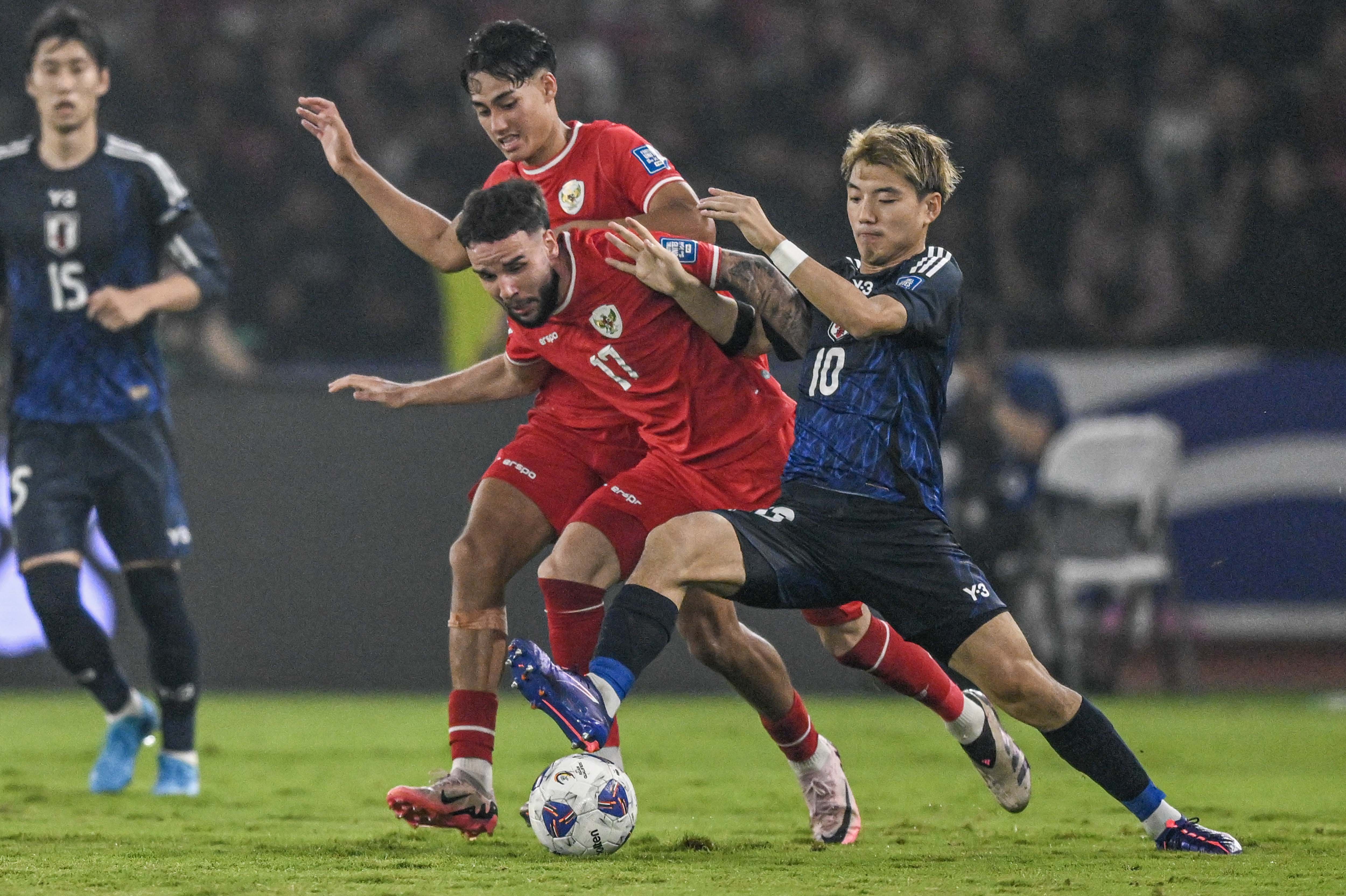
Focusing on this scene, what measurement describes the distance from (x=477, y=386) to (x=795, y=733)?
1374 mm

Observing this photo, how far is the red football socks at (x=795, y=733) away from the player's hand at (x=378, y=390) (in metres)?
1.38

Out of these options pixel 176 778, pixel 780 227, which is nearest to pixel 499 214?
pixel 176 778

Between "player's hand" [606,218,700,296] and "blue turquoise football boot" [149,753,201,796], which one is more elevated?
"player's hand" [606,218,700,296]

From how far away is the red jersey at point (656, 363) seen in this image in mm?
4848

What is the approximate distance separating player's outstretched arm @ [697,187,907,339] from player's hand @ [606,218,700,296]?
0.22m

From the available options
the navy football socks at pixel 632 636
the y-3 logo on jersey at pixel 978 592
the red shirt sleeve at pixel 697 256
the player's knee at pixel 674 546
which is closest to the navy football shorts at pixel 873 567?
the y-3 logo on jersey at pixel 978 592

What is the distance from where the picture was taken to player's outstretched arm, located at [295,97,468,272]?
495cm

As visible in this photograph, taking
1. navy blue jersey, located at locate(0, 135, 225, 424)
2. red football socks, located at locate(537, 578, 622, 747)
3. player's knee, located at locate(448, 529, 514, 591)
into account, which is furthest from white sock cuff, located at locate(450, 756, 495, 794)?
navy blue jersey, located at locate(0, 135, 225, 424)

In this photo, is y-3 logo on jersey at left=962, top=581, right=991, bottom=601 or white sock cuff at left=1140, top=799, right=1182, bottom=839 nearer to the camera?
y-3 logo on jersey at left=962, top=581, right=991, bottom=601

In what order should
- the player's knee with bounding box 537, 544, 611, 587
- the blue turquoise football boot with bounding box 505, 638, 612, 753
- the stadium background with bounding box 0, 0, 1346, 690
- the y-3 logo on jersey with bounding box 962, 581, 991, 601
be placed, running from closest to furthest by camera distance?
1. the blue turquoise football boot with bounding box 505, 638, 612, 753
2. the y-3 logo on jersey with bounding box 962, 581, 991, 601
3. the player's knee with bounding box 537, 544, 611, 587
4. the stadium background with bounding box 0, 0, 1346, 690

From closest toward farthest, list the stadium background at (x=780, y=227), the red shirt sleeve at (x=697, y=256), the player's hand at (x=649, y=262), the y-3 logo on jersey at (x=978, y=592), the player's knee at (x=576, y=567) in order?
the y-3 logo on jersey at (x=978, y=592) < the player's hand at (x=649, y=262) < the red shirt sleeve at (x=697, y=256) < the player's knee at (x=576, y=567) < the stadium background at (x=780, y=227)

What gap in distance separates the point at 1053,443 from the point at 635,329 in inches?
226

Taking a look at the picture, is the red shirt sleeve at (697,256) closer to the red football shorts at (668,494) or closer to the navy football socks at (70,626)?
the red football shorts at (668,494)

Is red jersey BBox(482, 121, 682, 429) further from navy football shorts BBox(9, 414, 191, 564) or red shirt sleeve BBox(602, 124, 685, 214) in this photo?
navy football shorts BBox(9, 414, 191, 564)
